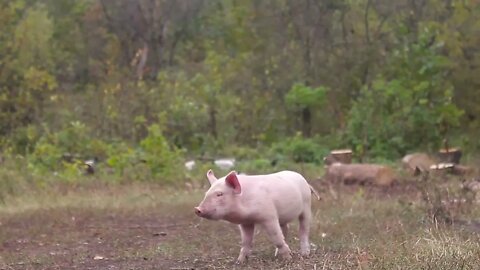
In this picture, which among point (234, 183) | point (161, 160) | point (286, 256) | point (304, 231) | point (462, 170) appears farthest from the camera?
point (462, 170)

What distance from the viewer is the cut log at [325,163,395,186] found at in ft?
52.5

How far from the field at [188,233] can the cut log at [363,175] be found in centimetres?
65

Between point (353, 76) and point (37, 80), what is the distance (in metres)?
7.69

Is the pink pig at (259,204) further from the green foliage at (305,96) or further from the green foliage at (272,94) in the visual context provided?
the green foliage at (305,96)

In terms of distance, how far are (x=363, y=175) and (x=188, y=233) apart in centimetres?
618

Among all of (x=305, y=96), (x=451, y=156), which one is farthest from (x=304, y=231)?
(x=305, y=96)

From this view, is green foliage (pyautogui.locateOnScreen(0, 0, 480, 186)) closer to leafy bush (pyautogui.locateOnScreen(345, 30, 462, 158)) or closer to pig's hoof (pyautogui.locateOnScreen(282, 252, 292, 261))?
leafy bush (pyautogui.locateOnScreen(345, 30, 462, 158))

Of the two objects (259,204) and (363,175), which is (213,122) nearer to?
(363,175)

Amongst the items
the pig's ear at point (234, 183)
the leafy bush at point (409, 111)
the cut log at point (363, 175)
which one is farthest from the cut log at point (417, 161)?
the pig's ear at point (234, 183)

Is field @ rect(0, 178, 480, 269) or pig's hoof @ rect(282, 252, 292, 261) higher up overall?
pig's hoof @ rect(282, 252, 292, 261)

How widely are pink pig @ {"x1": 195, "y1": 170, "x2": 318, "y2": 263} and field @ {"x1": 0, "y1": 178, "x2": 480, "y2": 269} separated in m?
0.21

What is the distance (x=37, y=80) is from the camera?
70.3 ft

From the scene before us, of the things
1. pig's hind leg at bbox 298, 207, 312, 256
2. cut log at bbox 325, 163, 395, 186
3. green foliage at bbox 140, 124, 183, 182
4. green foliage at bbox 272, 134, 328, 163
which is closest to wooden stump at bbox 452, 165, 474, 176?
cut log at bbox 325, 163, 395, 186

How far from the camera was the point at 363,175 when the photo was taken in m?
16.1
